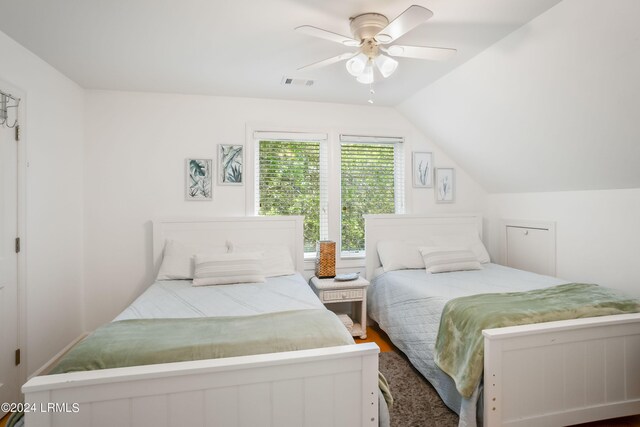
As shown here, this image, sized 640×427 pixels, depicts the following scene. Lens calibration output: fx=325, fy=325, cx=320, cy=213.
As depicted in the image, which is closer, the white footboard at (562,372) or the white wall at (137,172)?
the white footboard at (562,372)

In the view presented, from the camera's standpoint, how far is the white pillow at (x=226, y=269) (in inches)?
101

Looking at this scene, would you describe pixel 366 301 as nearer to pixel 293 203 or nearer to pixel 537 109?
pixel 293 203

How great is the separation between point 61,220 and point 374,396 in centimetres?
278

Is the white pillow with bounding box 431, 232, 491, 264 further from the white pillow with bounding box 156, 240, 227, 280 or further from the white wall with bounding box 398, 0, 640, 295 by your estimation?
the white pillow with bounding box 156, 240, 227, 280

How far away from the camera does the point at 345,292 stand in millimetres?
2992

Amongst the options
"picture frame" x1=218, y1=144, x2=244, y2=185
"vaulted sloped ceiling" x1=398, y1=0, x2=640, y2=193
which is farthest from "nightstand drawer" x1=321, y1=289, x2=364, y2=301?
"vaulted sloped ceiling" x1=398, y1=0, x2=640, y2=193

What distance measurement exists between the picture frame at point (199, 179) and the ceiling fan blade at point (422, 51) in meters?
2.08

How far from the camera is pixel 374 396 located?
53.7 inches

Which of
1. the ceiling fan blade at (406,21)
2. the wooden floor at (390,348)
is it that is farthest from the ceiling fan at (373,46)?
the wooden floor at (390,348)

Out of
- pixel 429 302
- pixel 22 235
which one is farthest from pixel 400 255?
pixel 22 235

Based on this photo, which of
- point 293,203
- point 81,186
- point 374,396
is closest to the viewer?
point 374,396

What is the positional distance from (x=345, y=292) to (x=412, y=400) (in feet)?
3.55

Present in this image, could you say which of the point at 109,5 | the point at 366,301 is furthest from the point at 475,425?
the point at 109,5

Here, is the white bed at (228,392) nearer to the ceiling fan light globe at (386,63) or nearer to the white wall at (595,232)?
the ceiling fan light globe at (386,63)
